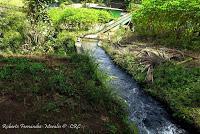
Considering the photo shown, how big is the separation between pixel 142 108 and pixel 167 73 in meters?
3.87

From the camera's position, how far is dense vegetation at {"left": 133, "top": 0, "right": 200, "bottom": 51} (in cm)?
2344

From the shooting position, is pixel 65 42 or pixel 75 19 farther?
pixel 75 19

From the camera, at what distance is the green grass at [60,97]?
12148 mm

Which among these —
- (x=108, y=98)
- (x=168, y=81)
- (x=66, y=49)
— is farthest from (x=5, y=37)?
(x=108, y=98)

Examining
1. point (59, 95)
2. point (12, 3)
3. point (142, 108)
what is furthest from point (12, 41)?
point (59, 95)

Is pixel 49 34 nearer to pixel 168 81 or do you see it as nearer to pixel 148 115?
pixel 168 81

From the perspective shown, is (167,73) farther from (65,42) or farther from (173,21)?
(65,42)

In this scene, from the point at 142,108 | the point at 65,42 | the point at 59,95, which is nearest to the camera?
the point at 59,95

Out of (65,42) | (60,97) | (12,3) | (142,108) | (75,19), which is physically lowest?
(142,108)

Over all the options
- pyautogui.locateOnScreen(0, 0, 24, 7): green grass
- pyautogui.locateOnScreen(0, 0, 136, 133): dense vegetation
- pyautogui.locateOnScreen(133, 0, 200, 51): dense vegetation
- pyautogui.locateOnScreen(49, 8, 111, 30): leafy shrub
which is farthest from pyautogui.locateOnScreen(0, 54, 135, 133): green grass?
pyautogui.locateOnScreen(0, 0, 24, 7): green grass

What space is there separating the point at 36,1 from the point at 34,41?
419cm

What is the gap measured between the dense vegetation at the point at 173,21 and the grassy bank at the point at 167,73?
4.38 feet

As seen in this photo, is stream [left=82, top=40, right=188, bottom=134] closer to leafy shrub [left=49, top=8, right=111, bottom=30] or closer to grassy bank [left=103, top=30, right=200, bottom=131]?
grassy bank [left=103, top=30, right=200, bottom=131]

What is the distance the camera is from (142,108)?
53.5ft
